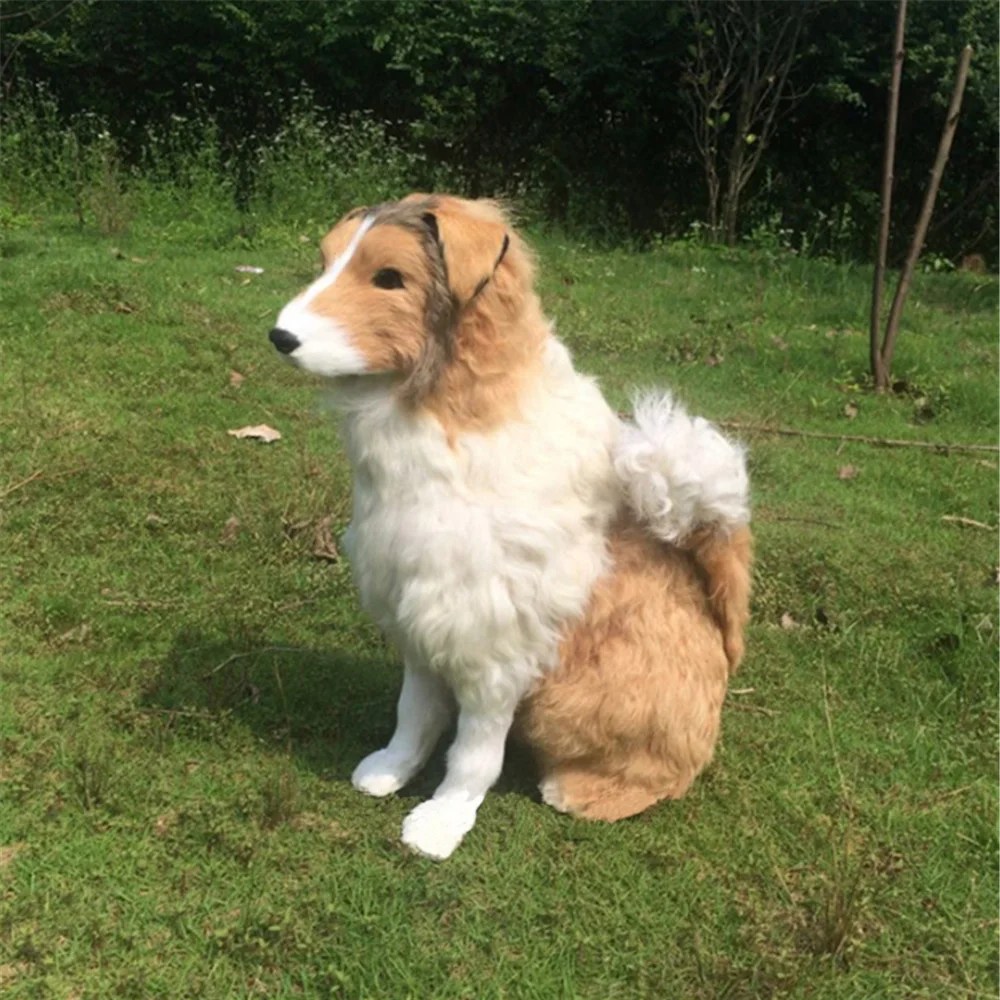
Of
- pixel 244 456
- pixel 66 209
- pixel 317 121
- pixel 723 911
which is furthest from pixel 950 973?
pixel 317 121

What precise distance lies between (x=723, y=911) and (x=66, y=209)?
8089 millimetres

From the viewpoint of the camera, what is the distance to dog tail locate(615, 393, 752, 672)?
251 cm

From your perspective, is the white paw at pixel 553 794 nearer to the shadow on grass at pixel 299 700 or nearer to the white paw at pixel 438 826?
the shadow on grass at pixel 299 700

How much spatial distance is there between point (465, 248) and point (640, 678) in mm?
1125

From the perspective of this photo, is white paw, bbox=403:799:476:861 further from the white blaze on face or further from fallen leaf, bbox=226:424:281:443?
fallen leaf, bbox=226:424:281:443

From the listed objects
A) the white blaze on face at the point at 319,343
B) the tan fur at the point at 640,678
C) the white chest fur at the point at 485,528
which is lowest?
the tan fur at the point at 640,678

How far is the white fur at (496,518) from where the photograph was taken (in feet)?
7.86

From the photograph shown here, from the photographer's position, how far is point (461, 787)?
2.71 m

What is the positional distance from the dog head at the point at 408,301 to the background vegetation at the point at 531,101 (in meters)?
7.44

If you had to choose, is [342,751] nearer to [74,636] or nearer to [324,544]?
[74,636]

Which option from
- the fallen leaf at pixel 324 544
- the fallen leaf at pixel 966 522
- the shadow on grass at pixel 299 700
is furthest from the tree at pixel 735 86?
the shadow on grass at pixel 299 700

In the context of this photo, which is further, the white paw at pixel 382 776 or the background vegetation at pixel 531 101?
the background vegetation at pixel 531 101

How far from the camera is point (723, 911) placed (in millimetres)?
2582

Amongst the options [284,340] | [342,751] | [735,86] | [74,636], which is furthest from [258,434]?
[735,86]
